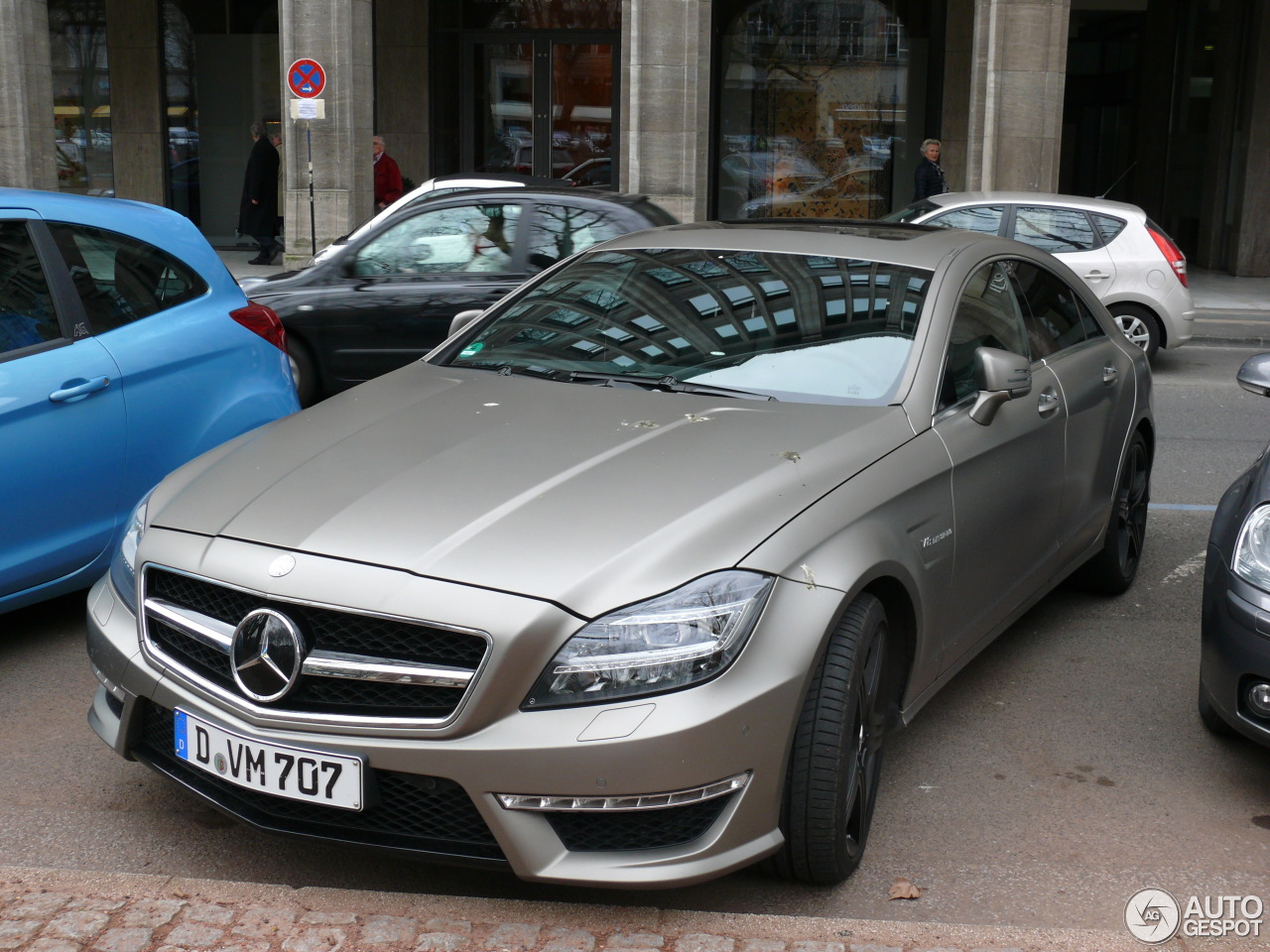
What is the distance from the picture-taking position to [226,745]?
3.24m

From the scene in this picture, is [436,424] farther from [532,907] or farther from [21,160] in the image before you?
[21,160]

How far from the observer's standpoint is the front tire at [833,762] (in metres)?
3.29

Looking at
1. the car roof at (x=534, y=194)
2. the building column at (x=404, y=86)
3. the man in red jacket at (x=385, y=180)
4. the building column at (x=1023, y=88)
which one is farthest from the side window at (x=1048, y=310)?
the building column at (x=404, y=86)

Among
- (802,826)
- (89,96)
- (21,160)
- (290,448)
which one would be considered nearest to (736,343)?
(290,448)

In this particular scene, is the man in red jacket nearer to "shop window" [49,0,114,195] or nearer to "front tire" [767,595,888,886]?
"shop window" [49,0,114,195]

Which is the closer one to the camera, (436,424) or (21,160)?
(436,424)

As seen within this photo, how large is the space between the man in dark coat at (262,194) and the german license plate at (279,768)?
18.9m

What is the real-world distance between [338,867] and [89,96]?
77.7 ft

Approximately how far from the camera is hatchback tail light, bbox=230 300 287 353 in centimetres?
585

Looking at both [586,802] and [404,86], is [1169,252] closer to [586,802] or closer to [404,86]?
[586,802]

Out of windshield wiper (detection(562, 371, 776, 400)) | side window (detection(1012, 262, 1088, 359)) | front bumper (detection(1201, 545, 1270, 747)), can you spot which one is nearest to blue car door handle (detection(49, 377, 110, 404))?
windshield wiper (detection(562, 371, 776, 400))

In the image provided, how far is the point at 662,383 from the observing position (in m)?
4.34

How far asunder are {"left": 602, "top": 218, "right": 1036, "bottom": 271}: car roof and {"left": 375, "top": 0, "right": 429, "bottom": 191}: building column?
19.0 metres

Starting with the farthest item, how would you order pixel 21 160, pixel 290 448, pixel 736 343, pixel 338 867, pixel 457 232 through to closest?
1. pixel 21 160
2. pixel 457 232
3. pixel 736 343
4. pixel 290 448
5. pixel 338 867
